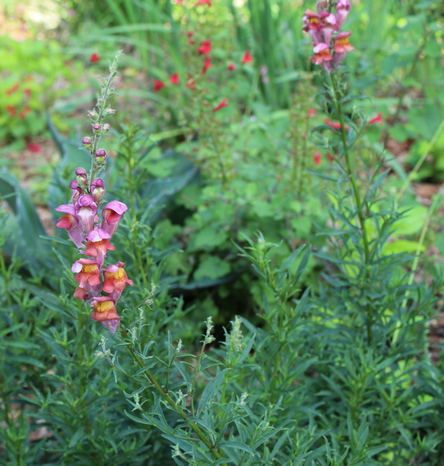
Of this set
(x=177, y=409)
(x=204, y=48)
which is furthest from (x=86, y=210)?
(x=204, y=48)

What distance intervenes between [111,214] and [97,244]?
68mm

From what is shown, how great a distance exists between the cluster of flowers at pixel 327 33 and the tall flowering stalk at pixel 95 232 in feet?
2.27

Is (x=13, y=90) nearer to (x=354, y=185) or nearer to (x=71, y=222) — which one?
(x=354, y=185)

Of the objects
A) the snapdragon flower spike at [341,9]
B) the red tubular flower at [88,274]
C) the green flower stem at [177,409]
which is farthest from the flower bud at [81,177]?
the snapdragon flower spike at [341,9]

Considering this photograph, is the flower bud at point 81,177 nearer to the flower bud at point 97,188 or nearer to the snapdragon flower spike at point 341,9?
the flower bud at point 97,188

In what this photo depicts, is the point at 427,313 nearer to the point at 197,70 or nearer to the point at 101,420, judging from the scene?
the point at 101,420

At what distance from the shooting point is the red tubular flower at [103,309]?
954 millimetres

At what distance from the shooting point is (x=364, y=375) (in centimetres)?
146

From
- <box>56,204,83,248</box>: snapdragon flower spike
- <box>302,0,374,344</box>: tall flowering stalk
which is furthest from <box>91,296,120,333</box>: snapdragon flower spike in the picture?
<box>302,0,374,344</box>: tall flowering stalk

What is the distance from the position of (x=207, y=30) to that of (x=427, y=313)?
214 centimetres

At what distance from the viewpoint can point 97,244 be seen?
3.12 feet

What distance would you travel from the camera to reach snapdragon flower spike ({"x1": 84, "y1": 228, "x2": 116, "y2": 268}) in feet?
3.09

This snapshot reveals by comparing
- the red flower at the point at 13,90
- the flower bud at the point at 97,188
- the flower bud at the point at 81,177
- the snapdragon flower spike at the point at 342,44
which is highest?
the red flower at the point at 13,90

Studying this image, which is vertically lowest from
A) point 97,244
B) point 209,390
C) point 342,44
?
point 209,390
